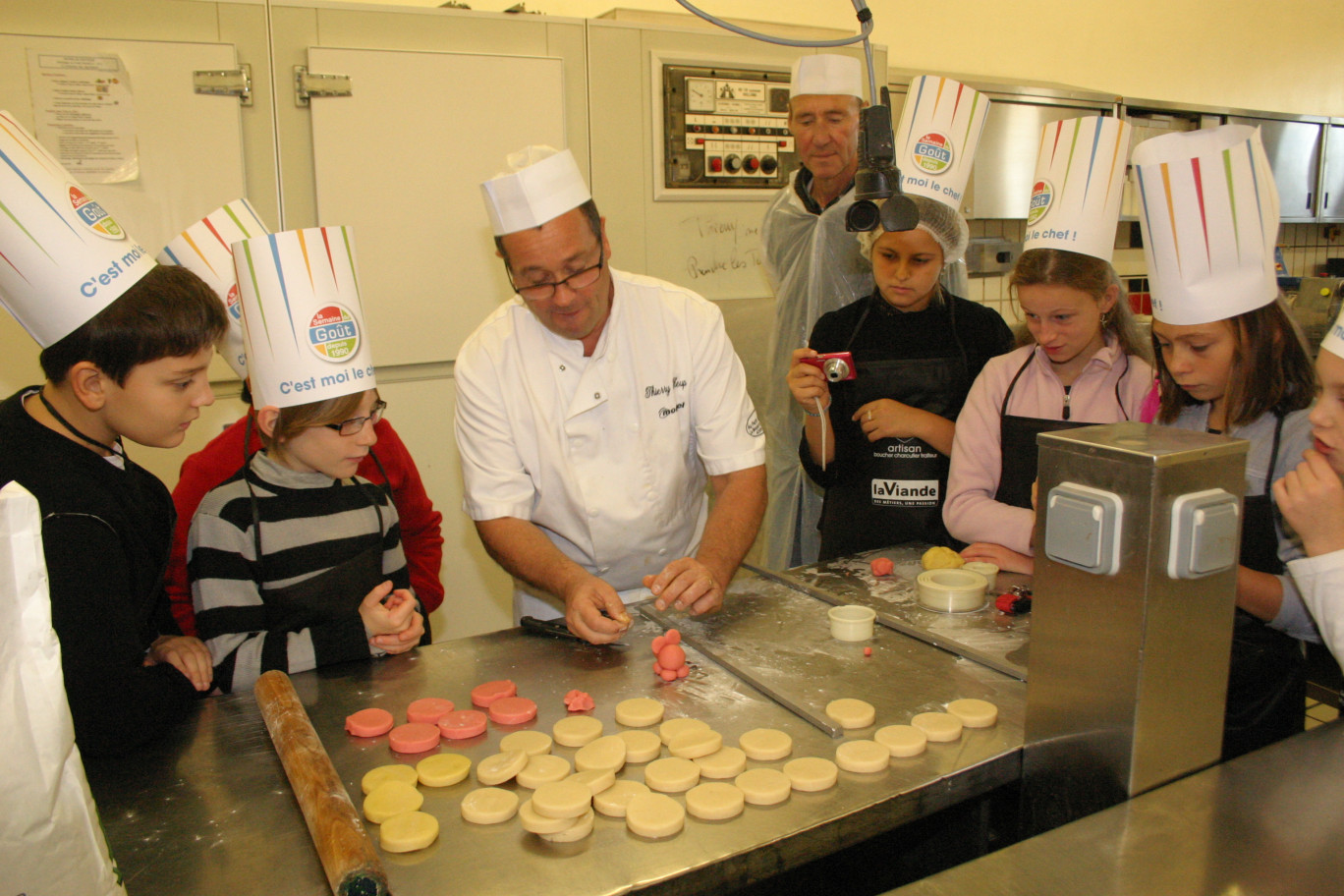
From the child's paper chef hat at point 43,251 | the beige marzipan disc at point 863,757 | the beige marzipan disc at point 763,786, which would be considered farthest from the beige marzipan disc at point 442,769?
the child's paper chef hat at point 43,251

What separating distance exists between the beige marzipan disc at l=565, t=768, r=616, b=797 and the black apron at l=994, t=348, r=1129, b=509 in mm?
1131

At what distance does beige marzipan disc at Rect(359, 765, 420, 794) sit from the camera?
106cm

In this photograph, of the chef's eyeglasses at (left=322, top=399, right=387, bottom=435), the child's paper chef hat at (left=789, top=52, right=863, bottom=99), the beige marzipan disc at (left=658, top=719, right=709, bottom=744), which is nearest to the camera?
the beige marzipan disc at (left=658, top=719, right=709, bottom=744)

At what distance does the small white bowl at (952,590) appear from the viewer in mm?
1537

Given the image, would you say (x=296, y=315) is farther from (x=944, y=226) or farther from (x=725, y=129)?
(x=725, y=129)

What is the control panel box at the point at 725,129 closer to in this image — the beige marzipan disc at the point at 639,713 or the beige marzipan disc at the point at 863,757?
the beige marzipan disc at the point at 639,713

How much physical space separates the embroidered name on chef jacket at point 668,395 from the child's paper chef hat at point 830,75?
120cm

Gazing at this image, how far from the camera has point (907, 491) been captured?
84.0 inches

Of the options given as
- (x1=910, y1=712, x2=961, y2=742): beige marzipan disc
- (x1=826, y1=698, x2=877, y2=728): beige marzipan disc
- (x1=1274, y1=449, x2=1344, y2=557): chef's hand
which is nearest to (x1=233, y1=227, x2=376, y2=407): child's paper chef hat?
(x1=826, y1=698, x2=877, y2=728): beige marzipan disc

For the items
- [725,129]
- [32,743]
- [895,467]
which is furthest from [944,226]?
[32,743]

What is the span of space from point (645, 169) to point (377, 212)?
34.9 inches

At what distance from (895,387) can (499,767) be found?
4.71ft

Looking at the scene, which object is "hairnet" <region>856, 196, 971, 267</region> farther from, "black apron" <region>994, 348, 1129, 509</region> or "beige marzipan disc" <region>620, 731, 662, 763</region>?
"beige marzipan disc" <region>620, 731, 662, 763</region>

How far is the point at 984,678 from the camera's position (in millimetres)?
1301
